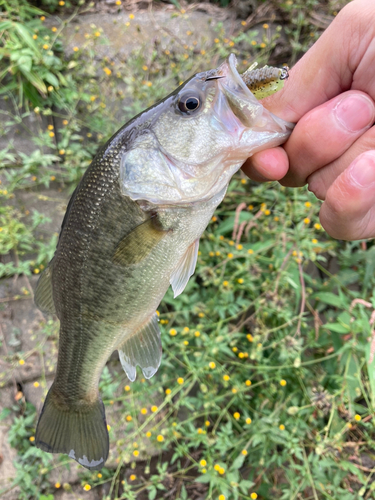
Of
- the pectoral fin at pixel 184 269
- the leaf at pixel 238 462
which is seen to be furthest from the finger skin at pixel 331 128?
the leaf at pixel 238 462

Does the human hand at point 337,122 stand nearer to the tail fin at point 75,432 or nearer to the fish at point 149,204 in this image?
the fish at point 149,204

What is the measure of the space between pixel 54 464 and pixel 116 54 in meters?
3.49

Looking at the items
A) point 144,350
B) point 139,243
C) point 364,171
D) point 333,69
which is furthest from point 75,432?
point 333,69

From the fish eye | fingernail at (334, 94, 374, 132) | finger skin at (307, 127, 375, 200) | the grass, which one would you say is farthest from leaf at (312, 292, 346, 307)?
the fish eye

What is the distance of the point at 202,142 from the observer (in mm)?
1182

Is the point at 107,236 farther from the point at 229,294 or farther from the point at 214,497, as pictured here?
the point at 214,497

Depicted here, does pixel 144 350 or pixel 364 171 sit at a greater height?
pixel 364 171

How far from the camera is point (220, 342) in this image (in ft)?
6.66

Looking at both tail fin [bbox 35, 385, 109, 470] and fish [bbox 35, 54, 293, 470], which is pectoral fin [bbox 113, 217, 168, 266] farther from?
tail fin [bbox 35, 385, 109, 470]

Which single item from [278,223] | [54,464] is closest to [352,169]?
[278,223]

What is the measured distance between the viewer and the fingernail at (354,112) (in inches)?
49.3

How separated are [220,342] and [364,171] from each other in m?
1.30

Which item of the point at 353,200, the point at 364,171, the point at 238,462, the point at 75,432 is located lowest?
the point at 238,462

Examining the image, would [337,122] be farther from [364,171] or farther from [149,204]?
[149,204]
